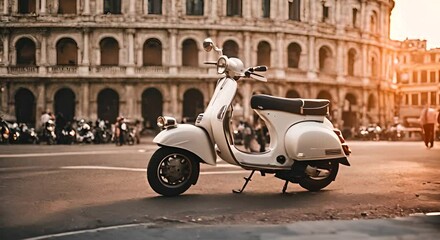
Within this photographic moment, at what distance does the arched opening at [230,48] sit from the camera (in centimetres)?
3581

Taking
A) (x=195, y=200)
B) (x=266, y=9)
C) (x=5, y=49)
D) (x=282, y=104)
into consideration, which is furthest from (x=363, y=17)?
(x=195, y=200)

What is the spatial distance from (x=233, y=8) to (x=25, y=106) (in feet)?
49.9

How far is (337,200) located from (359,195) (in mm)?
545

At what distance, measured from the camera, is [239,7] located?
1410 inches

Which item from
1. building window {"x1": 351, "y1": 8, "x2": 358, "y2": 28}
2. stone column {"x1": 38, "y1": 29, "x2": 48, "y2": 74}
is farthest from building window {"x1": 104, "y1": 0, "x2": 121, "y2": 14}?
building window {"x1": 351, "y1": 8, "x2": 358, "y2": 28}

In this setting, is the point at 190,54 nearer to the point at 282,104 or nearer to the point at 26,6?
the point at 26,6

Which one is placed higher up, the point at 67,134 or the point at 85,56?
the point at 85,56

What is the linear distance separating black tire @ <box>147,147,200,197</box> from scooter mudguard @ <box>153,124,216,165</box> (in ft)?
0.33

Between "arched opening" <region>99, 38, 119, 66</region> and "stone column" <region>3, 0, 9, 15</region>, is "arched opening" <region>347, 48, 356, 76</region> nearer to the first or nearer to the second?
"arched opening" <region>99, 38, 119, 66</region>

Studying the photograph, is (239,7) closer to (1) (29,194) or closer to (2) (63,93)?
(2) (63,93)

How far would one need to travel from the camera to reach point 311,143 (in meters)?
6.22

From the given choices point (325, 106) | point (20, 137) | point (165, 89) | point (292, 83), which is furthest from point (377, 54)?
point (325, 106)

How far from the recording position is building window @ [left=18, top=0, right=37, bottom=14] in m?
34.8

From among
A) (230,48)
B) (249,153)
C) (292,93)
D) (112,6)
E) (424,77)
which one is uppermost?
(112,6)
